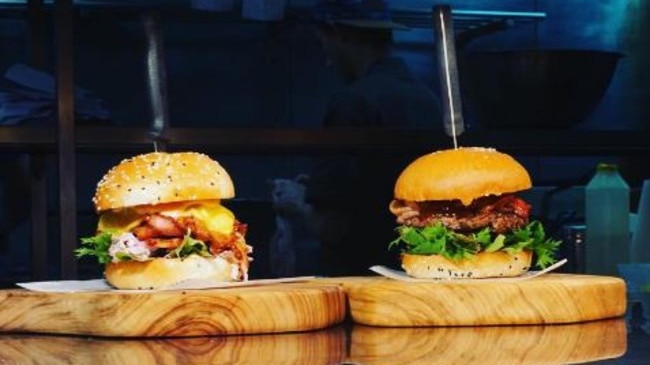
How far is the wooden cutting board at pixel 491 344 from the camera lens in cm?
199

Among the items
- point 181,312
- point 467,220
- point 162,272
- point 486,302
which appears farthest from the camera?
point 467,220

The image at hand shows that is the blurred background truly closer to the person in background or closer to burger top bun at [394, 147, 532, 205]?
the person in background

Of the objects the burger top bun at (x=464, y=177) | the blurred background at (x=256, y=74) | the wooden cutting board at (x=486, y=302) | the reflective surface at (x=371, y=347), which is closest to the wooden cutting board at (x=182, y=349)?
the reflective surface at (x=371, y=347)

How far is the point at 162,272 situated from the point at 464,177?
26.1 inches

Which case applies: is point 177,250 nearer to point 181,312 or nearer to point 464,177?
point 181,312

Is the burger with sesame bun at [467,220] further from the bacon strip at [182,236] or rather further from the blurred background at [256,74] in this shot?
the blurred background at [256,74]

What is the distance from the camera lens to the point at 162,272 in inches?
108

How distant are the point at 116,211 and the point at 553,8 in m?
2.82

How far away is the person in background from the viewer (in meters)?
4.64

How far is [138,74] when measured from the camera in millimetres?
4996

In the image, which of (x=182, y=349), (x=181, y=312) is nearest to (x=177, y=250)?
→ (x=181, y=312)

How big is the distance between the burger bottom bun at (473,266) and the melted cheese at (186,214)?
0.41 meters

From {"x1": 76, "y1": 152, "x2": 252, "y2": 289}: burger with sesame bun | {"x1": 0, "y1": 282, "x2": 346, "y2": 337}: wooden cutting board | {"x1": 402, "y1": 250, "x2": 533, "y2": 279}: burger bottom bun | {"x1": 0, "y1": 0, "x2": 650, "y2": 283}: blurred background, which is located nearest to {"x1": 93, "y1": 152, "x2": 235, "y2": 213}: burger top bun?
{"x1": 76, "y1": 152, "x2": 252, "y2": 289}: burger with sesame bun

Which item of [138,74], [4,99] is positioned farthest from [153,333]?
[138,74]
